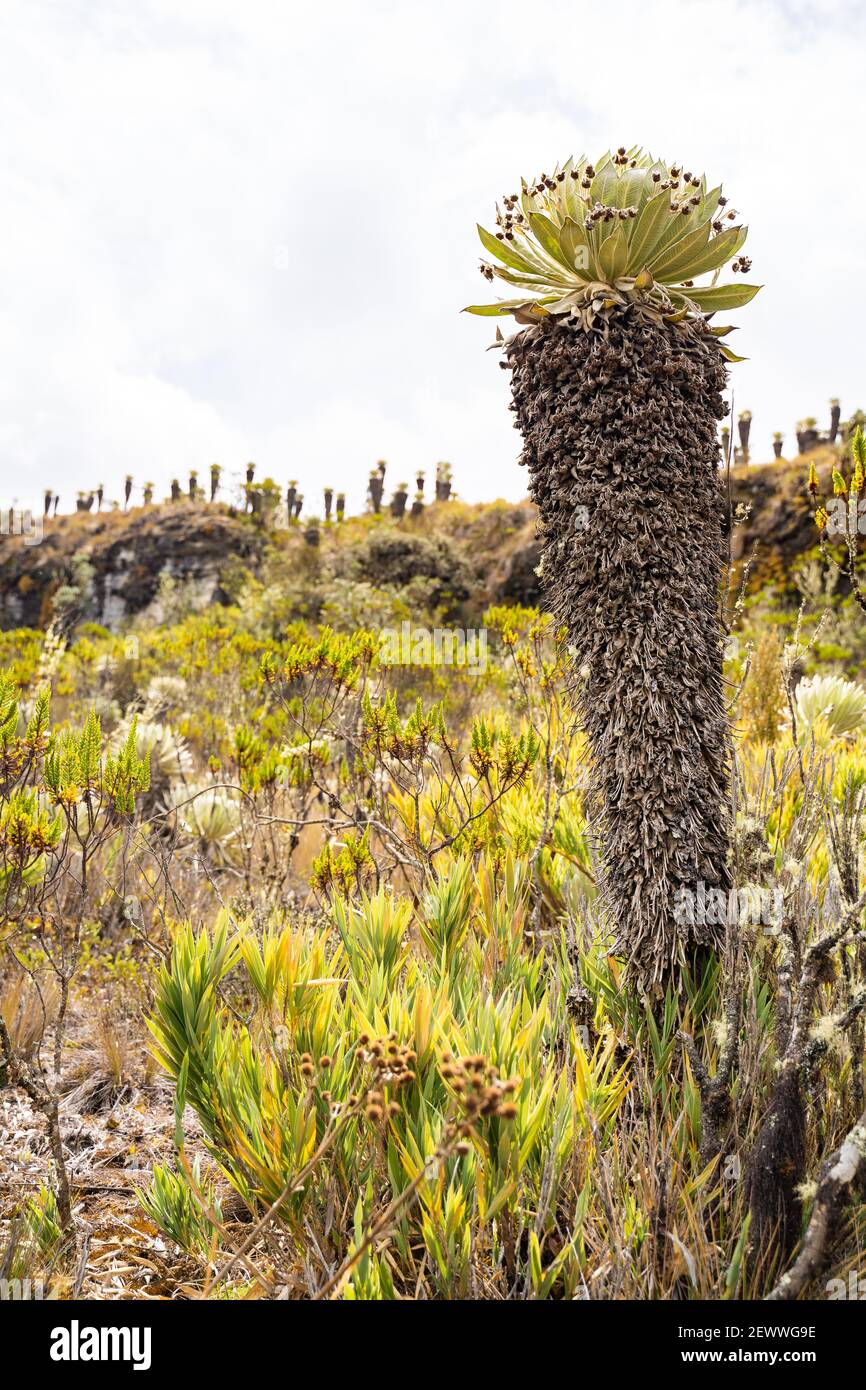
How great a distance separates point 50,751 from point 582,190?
7.00 feet

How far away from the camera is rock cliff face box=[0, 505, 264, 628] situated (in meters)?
21.0

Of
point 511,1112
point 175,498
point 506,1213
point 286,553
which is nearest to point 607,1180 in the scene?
point 506,1213

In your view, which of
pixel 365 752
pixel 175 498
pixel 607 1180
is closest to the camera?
pixel 607 1180

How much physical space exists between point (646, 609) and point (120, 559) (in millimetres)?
23822

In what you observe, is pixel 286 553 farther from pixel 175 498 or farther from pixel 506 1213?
pixel 506 1213

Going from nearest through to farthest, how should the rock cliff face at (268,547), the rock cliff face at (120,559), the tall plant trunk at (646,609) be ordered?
1. the tall plant trunk at (646,609)
2. the rock cliff face at (268,547)
3. the rock cliff face at (120,559)

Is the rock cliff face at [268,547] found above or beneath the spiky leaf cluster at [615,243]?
above

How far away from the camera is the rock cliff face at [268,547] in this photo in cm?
1412

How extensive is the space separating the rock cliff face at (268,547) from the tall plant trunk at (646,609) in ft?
31.3

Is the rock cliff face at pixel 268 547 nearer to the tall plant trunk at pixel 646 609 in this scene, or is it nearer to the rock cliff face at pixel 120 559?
the rock cliff face at pixel 120 559

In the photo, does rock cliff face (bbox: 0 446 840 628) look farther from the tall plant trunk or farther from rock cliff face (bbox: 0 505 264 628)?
the tall plant trunk

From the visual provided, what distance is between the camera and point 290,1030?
1.85m

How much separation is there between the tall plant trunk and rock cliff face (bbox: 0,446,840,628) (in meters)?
9.55

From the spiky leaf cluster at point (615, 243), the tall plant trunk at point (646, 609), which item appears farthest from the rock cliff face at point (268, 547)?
the tall plant trunk at point (646, 609)
